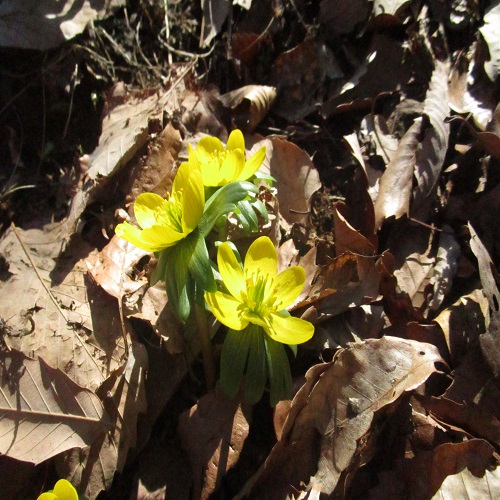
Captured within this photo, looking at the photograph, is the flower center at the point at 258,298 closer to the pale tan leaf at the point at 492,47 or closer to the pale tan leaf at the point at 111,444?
the pale tan leaf at the point at 111,444

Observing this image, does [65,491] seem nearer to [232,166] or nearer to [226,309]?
[226,309]

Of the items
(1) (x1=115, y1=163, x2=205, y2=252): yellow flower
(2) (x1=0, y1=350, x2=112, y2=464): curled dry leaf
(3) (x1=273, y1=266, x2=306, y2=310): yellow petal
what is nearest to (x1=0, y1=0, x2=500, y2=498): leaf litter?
(2) (x1=0, y1=350, x2=112, y2=464): curled dry leaf

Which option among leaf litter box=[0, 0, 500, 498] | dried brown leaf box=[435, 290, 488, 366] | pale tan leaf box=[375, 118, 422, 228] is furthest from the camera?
pale tan leaf box=[375, 118, 422, 228]

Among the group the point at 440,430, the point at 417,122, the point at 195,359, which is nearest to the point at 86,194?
the point at 195,359

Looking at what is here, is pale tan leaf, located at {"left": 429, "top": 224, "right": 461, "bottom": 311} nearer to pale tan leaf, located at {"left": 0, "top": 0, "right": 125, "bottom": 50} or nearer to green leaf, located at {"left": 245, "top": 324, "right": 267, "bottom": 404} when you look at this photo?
green leaf, located at {"left": 245, "top": 324, "right": 267, "bottom": 404}

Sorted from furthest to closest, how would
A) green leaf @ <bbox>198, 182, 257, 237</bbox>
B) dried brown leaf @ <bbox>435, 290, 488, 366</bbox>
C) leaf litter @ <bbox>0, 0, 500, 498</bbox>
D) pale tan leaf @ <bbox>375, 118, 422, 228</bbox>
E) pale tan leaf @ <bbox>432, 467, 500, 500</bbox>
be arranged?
pale tan leaf @ <bbox>375, 118, 422, 228</bbox>, dried brown leaf @ <bbox>435, 290, 488, 366</bbox>, leaf litter @ <bbox>0, 0, 500, 498</bbox>, green leaf @ <bbox>198, 182, 257, 237</bbox>, pale tan leaf @ <bbox>432, 467, 500, 500</bbox>

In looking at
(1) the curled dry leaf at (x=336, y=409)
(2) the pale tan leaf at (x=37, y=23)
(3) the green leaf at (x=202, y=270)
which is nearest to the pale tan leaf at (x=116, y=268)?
(3) the green leaf at (x=202, y=270)

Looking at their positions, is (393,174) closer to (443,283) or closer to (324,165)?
(324,165)

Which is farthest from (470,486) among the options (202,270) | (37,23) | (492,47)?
(37,23)
